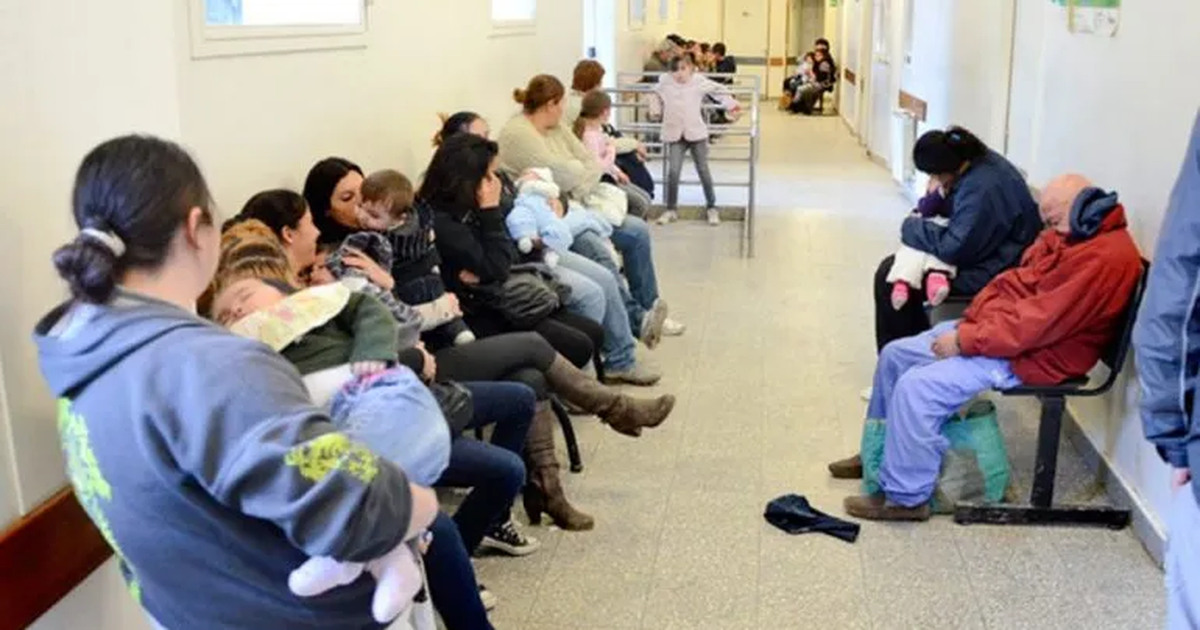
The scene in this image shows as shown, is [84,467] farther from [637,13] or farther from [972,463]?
[637,13]

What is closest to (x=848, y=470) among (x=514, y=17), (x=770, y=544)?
(x=770, y=544)

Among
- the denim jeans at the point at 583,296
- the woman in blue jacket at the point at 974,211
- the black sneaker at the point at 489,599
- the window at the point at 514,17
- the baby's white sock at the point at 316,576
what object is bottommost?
the black sneaker at the point at 489,599

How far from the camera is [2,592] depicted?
155 cm

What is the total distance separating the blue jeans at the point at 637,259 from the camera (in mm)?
5207

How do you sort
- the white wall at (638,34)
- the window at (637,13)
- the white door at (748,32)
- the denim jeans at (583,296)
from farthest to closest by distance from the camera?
the white door at (748,32) < the window at (637,13) < the white wall at (638,34) < the denim jeans at (583,296)

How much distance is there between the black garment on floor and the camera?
329cm

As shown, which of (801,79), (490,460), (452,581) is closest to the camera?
(452,581)

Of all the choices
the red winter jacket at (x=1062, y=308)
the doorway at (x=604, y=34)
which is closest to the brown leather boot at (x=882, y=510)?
the red winter jacket at (x=1062, y=308)

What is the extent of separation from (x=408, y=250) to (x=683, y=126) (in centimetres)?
529

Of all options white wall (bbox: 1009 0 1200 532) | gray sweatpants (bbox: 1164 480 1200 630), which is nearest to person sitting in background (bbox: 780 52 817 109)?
white wall (bbox: 1009 0 1200 532)

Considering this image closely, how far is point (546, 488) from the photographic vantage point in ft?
10.8

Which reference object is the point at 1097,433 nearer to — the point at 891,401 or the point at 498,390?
the point at 891,401

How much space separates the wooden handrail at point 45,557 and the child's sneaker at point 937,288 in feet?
9.45

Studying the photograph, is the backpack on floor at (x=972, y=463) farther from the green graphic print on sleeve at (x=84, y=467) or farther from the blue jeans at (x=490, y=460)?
the green graphic print on sleeve at (x=84, y=467)
